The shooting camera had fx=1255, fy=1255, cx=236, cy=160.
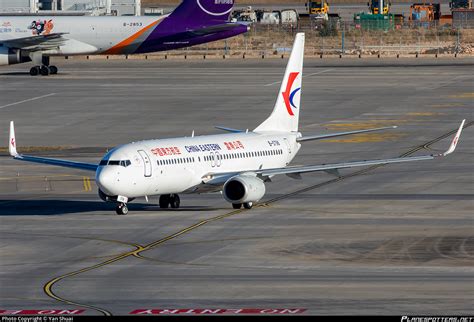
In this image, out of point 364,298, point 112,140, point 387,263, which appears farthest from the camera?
point 112,140

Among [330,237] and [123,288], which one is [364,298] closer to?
[123,288]

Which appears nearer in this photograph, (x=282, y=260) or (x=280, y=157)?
(x=282, y=260)

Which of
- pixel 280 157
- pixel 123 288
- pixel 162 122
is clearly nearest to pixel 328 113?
pixel 162 122

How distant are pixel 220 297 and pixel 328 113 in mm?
65296

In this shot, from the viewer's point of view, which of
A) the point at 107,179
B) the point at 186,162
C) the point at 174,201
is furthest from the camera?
the point at 174,201

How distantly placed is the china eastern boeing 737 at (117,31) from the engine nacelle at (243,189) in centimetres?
8234

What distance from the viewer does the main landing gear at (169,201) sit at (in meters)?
57.2

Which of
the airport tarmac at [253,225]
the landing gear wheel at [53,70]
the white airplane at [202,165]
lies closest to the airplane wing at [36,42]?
the landing gear wheel at [53,70]

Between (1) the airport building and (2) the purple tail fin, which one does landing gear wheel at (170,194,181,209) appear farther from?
(1) the airport building

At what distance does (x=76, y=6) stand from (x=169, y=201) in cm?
13283

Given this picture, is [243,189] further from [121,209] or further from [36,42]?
[36,42]

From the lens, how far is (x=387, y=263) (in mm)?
43625

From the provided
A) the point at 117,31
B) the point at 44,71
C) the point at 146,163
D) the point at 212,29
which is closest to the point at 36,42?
the point at 44,71

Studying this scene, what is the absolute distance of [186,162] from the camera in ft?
179
